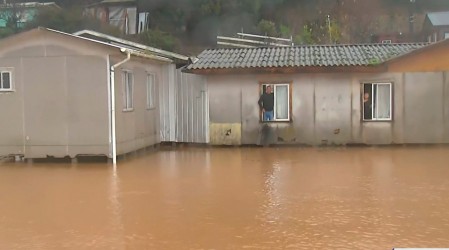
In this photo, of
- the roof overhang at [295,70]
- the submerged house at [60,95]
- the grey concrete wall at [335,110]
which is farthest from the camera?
the grey concrete wall at [335,110]

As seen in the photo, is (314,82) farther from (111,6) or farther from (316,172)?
(111,6)

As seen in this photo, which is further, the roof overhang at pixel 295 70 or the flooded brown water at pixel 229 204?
the roof overhang at pixel 295 70

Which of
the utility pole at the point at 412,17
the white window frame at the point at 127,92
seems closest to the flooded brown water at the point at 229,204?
the white window frame at the point at 127,92

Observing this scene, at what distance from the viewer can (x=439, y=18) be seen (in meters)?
35.9

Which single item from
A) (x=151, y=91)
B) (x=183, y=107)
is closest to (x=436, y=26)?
(x=183, y=107)

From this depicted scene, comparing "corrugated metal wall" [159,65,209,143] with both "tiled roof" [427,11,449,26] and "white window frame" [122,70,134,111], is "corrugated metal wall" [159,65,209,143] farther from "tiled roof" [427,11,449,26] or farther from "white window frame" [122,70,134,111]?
"tiled roof" [427,11,449,26]

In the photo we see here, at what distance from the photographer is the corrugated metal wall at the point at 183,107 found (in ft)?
59.4

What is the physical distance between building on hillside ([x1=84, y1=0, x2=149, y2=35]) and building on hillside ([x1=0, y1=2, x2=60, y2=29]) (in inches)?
122

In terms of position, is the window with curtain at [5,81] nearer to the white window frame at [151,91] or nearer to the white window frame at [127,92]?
the white window frame at [127,92]

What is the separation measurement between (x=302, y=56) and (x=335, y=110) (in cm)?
199

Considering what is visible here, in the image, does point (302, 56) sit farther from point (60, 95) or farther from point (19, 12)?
point (19, 12)

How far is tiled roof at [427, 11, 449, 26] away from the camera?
115 feet

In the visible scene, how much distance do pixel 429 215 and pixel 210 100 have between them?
10460mm

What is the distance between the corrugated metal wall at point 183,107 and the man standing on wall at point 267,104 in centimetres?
177
